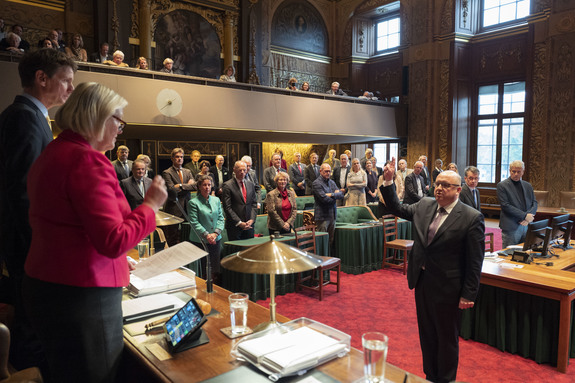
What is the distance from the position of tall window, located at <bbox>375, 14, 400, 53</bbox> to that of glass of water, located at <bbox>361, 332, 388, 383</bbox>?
14778mm

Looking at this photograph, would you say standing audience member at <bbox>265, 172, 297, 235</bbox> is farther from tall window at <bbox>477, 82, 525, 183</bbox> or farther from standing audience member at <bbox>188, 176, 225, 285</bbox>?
tall window at <bbox>477, 82, 525, 183</bbox>

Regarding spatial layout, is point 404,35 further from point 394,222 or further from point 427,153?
point 394,222

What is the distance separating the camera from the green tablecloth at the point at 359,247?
6.01 metres

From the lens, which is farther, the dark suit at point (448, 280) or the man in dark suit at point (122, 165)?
the man in dark suit at point (122, 165)

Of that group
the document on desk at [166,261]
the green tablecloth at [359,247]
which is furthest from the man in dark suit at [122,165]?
the document on desk at [166,261]

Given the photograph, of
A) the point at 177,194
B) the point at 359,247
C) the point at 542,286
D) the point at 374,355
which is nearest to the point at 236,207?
the point at 177,194

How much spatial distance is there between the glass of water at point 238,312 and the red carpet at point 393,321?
1947mm

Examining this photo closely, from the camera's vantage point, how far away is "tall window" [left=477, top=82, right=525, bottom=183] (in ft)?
37.1

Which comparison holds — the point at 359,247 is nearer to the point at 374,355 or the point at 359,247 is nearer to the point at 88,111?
the point at 374,355

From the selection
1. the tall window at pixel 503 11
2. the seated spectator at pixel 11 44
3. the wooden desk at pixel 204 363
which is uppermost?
the tall window at pixel 503 11

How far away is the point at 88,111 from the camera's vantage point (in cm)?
127

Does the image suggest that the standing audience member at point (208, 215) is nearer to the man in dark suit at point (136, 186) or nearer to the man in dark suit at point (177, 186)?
the man in dark suit at point (136, 186)

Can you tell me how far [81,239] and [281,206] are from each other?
166 inches

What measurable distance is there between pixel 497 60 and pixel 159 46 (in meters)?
9.27
